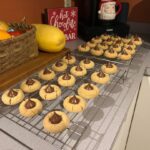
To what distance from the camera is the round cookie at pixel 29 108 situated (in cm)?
58

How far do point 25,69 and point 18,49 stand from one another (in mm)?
79

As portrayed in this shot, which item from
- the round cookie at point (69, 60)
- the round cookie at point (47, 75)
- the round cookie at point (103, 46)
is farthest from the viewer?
the round cookie at point (103, 46)

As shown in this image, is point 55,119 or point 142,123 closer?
point 55,119

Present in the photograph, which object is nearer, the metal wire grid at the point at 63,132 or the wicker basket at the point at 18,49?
the metal wire grid at the point at 63,132

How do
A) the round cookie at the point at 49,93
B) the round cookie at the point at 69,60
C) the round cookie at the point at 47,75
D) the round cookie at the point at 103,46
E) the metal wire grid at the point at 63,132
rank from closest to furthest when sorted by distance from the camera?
the metal wire grid at the point at 63,132 < the round cookie at the point at 49,93 < the round cookie at the point at 47,75 < the round cookie at the point at 69,60 < the round cookie at the point at 103,46

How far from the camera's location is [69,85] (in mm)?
723

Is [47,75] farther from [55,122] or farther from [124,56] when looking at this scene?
[124,56]

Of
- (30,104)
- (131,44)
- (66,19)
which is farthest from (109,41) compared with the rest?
(30,104)

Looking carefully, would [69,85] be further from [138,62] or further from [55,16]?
[55,16]

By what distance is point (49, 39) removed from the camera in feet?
2.89

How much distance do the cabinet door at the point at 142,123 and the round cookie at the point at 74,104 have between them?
0.39 metres

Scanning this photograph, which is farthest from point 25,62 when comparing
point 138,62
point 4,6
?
point 138,62

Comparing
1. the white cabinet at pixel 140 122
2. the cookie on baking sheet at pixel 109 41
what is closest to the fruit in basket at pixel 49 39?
the cookie on baking sheet at pixel 109 41

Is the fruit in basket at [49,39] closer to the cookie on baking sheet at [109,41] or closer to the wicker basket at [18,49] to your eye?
the wicker basket at [18,49]
